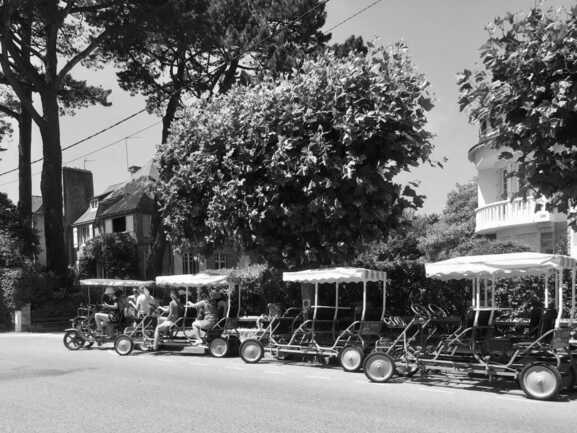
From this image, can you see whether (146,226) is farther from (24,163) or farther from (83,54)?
(83,54)

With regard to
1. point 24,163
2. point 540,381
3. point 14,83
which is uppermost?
point 14,83

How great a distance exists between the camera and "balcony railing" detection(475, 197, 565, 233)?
22.3m

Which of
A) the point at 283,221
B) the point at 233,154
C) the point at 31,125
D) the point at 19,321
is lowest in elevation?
the point at 19,321

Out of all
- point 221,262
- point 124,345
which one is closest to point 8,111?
point 221,262

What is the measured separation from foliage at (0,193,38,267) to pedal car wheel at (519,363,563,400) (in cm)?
2520

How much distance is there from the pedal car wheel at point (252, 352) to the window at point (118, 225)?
32106 mm

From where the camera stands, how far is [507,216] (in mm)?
23922

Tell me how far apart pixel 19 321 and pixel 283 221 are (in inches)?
621

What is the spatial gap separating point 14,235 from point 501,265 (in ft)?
87.5

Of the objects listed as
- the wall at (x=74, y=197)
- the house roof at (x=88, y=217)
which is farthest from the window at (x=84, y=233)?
the wall at (x=74, y=197)

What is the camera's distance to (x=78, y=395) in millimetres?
9734

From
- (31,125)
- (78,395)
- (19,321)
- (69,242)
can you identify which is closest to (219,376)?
(78,395)

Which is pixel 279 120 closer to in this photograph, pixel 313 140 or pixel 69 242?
pixel 313 140

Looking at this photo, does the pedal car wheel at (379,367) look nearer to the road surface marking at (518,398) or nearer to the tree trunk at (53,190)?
the road surface marking at (518,398)
